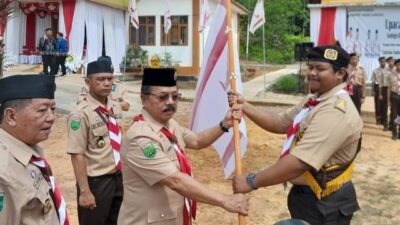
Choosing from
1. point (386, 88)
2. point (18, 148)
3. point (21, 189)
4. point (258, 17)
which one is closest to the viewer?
point (21, 189)

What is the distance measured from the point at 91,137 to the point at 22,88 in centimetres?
193

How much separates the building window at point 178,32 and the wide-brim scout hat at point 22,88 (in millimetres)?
21838

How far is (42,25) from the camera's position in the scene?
80.7 ft

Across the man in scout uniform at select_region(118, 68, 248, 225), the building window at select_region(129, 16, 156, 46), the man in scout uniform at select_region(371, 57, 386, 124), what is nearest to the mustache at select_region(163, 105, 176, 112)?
the man in scout uniform at select_region(118, 68, 248, 225)

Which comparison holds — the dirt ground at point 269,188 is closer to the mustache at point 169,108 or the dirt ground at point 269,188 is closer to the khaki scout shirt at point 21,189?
the mustache at point 169,108

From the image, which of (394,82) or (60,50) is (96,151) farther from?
(60,50)

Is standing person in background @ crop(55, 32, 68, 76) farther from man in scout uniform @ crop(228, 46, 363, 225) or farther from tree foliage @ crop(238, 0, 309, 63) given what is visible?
tree foliage @ crop(238, 0, 309, 63)

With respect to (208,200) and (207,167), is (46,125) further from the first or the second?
(207,167)

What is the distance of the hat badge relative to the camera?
3.21m

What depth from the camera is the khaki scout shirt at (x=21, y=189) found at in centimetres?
205

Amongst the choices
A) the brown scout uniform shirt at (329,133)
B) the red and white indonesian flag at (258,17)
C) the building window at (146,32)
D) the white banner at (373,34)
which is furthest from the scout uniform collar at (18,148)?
the building window at (146,32)

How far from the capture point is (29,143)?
7.57ft

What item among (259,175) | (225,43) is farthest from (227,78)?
(259,175)

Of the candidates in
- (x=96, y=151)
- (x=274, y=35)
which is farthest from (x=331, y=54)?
(x=274, y=35)
